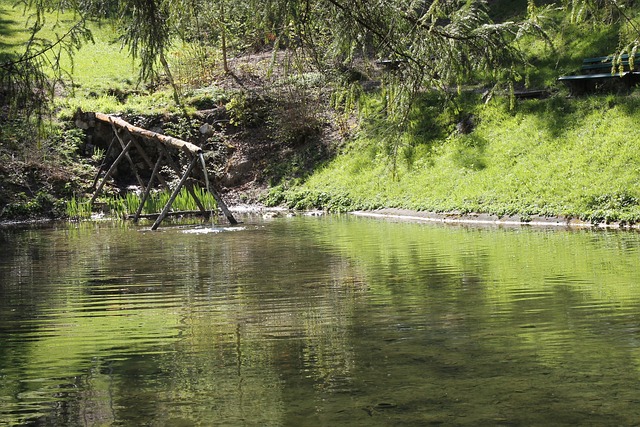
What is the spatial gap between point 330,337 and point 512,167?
53.9 ft

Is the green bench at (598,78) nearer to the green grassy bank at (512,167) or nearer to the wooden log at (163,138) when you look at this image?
the green grassy bank at (512,167)

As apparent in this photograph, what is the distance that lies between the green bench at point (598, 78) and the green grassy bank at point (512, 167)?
0.51 metres

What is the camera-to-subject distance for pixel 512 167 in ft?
76.9

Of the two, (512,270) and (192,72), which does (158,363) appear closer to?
(512,270)

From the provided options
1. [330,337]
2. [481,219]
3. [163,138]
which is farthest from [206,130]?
[330,337]

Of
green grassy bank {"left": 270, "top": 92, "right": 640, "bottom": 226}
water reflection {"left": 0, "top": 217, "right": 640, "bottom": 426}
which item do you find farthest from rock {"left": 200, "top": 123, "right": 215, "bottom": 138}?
water reflection {"left": 0, "top": 217, "right": 640, "bottom": 426}

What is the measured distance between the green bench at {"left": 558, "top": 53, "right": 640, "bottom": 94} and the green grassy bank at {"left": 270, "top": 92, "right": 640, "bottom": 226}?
511 mm

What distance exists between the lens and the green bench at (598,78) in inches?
954

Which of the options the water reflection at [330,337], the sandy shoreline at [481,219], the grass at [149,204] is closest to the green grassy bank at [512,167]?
the sandy shoreline at [481,219]

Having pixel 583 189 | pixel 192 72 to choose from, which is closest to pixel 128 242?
pixel 583 189

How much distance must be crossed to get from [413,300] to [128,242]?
10.4 meters

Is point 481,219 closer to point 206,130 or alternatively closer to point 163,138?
point 163,138

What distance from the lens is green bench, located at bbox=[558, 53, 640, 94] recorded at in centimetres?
2423

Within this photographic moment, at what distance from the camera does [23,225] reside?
26.3 meters
